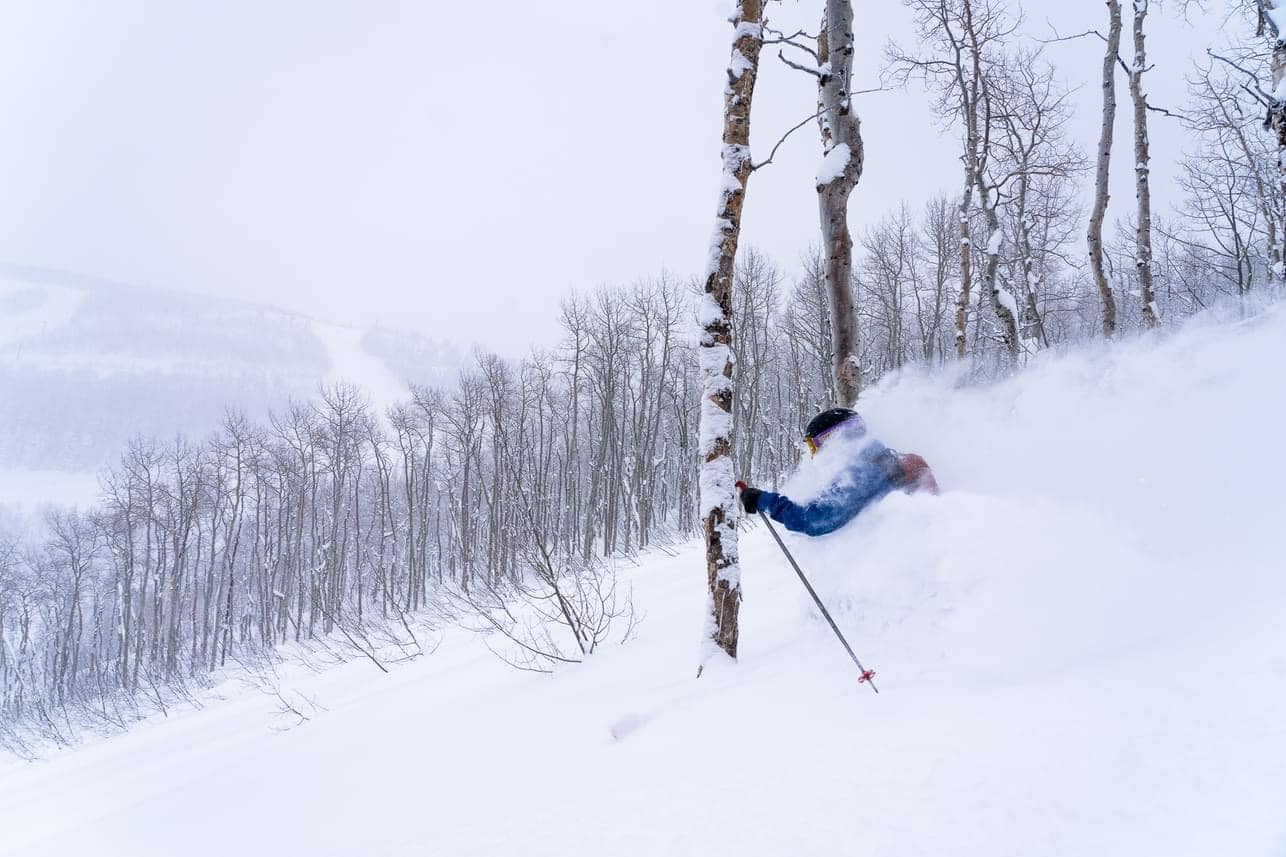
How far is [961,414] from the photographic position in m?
4.23

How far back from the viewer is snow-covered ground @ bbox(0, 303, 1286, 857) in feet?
5.54

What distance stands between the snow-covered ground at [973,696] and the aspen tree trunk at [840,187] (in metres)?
0.52

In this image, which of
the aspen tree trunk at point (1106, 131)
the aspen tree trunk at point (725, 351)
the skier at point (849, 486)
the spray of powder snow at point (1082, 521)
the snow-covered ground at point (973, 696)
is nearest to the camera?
the snow-covered ground at point (973, 696)

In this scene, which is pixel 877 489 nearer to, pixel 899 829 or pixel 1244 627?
pixel 1244 627

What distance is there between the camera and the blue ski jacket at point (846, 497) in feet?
12.2

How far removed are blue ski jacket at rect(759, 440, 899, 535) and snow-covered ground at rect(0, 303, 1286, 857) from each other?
12 cm

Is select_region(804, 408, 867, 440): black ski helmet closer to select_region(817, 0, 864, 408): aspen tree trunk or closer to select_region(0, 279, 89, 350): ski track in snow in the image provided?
select_region(817, 0, 864, 408): aspen tree trunk

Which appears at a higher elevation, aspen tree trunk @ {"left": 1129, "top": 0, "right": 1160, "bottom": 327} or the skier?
aspen tree trunk @ {"left": 1129, "top": 0, "right": 1160, "bottom": 327}

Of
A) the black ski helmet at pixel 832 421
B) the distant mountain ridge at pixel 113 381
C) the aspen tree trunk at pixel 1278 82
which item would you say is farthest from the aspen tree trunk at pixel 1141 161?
the distant mountain ridge at pixel 113 381

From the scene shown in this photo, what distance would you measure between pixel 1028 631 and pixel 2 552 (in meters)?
59.3

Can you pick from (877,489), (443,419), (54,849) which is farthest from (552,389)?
(877,489)

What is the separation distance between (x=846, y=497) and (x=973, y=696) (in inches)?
58.6

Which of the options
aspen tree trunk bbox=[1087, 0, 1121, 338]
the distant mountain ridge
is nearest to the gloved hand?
aspen tree trunk bbox=[1087, 0, 1121, 338]

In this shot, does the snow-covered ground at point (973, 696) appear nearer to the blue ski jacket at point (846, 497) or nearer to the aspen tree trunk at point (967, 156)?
the blue ski jacket at point (846, 497)
